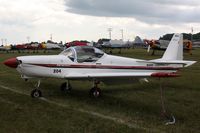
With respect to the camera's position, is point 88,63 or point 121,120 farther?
point 88,63

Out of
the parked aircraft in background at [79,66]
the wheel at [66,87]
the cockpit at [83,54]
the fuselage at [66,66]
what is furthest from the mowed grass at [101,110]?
the cockpit at [83,54]

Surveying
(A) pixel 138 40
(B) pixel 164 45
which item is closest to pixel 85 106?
(B) pixel 164 45

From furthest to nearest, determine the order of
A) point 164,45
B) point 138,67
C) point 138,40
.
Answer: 1. point 138,40
2. point 164,45
3. point 138,67

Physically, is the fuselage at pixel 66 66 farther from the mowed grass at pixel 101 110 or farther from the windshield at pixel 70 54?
the mowed grass at pixel 101 110

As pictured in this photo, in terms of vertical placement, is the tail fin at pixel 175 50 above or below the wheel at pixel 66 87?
above

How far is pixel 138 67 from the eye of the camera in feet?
42.9

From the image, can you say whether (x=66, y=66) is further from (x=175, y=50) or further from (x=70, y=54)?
(x=175, y=50)

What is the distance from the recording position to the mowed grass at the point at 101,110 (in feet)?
24.3

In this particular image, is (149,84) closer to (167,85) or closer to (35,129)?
(167,85)

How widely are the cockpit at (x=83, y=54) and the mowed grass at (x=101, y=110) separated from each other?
4.32 ft

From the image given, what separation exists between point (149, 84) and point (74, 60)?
4.71 meters

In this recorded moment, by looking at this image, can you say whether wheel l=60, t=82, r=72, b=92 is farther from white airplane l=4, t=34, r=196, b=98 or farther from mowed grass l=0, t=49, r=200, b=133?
mowed grass l=0, t=49, r=200, b=133

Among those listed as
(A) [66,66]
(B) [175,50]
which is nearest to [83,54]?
(A) [66,66]

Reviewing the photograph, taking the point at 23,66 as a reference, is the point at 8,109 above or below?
below
